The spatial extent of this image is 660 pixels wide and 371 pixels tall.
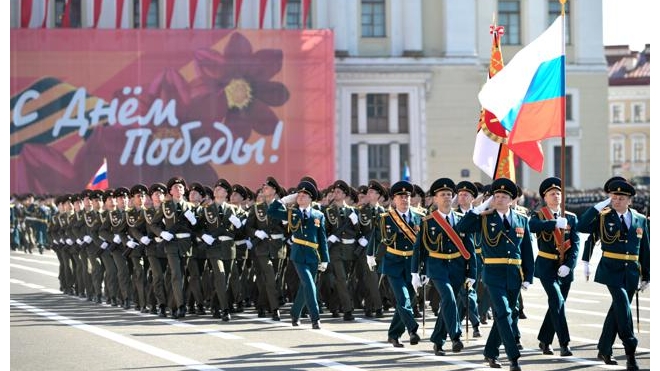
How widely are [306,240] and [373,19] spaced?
45980 millimetres

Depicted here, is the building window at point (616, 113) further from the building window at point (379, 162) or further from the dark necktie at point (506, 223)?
the dark necktie at point (506, 223)

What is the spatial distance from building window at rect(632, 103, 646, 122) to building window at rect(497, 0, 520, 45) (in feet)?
37.6

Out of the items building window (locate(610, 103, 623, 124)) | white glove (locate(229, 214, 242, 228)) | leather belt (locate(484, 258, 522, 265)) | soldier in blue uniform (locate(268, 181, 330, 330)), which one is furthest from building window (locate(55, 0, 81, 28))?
leather belt (locate(484, 258, 522, 265))

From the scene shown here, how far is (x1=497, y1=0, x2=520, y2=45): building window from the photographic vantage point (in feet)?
210

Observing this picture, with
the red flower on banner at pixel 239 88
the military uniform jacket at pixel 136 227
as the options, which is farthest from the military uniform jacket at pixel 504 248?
the red flower on banner at pixel 239 88

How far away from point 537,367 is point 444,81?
162 ft

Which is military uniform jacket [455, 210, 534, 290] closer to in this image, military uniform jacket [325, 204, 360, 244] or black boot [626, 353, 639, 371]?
black boot [626, 353, 639, 371]

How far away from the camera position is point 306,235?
18125mm

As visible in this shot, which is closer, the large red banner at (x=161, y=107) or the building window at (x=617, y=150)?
the large red banner at (x=161, y=107)

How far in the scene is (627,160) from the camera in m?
76.4

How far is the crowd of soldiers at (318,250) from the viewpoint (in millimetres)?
14656

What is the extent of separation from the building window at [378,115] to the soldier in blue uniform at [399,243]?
1814 inches
